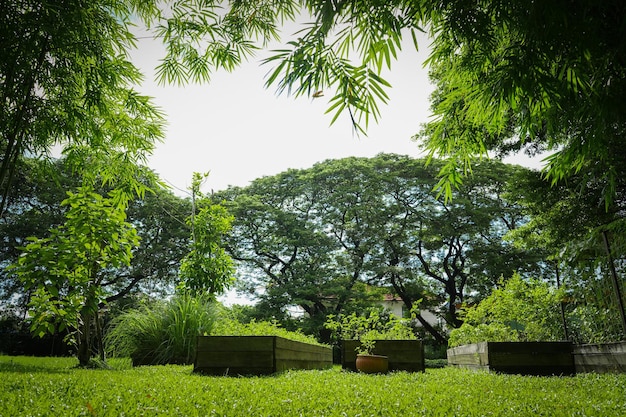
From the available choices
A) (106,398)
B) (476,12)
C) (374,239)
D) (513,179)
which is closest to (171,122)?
(106,398)

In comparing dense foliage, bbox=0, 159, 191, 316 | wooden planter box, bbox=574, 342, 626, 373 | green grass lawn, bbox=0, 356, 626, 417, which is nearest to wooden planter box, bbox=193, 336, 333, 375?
green grass lawn, bbox=0, 356, 626, 417

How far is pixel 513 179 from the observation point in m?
7.85

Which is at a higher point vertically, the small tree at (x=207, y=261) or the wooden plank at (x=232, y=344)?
the small tree at (x=207, y=261)

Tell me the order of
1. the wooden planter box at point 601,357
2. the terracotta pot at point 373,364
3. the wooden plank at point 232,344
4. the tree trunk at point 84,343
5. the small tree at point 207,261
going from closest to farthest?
the tree trunk at point 84,343
the wooden plank at point 232,344
the wooden planter box at point 601,357
the terracotta pot at point 373,364
the small tree at point 207,261

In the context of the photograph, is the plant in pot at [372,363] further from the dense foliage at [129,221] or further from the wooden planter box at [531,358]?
the dense foliage at [129,221]

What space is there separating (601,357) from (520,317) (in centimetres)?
226

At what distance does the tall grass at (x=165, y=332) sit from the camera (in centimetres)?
543

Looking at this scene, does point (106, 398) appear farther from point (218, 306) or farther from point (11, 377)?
point (218, 306)

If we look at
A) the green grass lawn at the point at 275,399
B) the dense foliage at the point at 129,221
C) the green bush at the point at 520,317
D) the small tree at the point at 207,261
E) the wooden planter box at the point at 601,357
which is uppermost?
the dense foliage at the point at 129,221

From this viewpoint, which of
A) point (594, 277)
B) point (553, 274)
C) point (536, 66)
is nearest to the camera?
point (536, 66)

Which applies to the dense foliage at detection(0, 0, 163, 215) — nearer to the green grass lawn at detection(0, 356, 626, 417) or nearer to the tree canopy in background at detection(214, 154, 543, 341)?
the green grass lawn at detection(0, 356, 626, 417)

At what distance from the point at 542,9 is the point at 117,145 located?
174 inches

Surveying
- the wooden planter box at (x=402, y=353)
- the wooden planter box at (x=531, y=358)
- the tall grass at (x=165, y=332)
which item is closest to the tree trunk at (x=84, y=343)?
the tall grass at (x=165, y=332)

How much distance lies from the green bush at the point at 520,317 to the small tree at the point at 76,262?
19.7 ft
